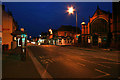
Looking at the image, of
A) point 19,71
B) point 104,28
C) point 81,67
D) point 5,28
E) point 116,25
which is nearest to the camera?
point 19,71

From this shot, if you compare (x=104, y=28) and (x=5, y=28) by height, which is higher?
(x=104, y=28)

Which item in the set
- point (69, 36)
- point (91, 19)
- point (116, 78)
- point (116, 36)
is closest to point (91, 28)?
point (91, 19)

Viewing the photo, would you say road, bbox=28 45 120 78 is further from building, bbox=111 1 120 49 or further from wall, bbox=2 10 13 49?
building, bbox=111 1 120 49

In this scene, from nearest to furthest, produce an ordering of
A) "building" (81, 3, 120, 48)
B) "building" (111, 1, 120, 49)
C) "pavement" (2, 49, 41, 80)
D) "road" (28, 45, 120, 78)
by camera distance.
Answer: "pavement" (2, 49, 41, 80) < "road" (28, 45, 120, 78) < "building" (111, 1, 120, 49) < "building" (81, 3, 120, 48)

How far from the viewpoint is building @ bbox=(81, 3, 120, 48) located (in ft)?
Result: 98.9

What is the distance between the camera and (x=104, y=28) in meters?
34.6

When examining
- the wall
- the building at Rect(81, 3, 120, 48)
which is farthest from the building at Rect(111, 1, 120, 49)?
the wall

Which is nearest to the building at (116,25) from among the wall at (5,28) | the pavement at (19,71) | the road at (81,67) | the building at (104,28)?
the building at (104,28)

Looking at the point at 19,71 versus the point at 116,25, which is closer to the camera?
the point at 19,71

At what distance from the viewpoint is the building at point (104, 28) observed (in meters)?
30.1

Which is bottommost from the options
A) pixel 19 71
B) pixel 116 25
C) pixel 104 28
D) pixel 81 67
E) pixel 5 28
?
pixel 81 67

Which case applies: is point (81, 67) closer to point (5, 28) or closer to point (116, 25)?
point (5, 28)

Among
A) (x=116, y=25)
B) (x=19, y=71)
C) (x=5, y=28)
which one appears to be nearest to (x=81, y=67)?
(x=19, y=71)

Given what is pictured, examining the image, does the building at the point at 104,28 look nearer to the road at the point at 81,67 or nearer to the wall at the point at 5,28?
the road at the point at 81,67
